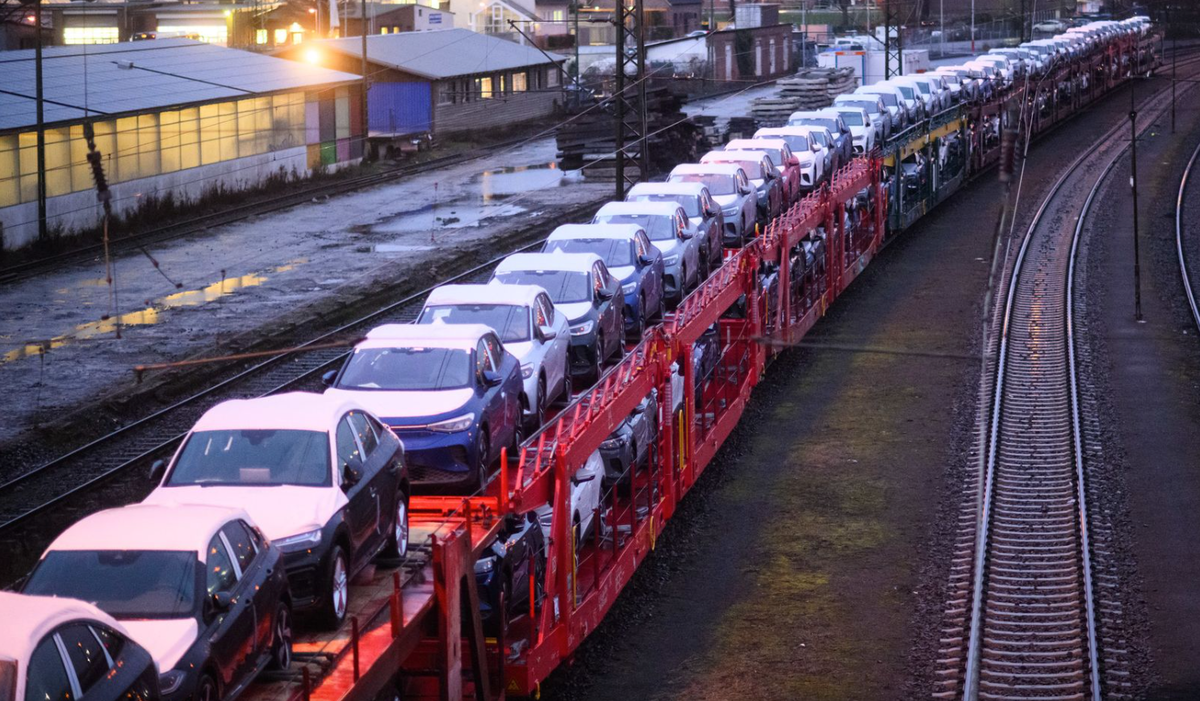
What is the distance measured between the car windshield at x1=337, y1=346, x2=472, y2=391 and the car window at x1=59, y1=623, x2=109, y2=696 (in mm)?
6454

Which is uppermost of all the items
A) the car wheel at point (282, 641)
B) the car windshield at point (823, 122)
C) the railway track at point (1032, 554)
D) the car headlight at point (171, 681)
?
the car windshield at point (823, 122)

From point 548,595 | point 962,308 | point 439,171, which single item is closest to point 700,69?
point 439,171

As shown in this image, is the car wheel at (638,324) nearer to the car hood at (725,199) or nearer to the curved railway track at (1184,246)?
the car hood at (725,199)

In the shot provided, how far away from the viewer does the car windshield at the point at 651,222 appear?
23906 mm

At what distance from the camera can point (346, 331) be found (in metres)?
27.8

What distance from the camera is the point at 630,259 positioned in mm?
21406

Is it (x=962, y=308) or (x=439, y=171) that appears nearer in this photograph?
(x=962, y=308)

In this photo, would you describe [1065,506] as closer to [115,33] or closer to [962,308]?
[962,308]

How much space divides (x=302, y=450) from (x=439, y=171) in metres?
43.6

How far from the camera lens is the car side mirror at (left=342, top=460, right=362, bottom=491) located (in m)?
11.1

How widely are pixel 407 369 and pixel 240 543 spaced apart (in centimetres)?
492

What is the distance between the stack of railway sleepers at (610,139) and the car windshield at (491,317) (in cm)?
3439

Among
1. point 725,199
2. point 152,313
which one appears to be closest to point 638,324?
point 725,199

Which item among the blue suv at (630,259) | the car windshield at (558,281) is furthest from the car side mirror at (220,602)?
the blue suv at (630,259)
